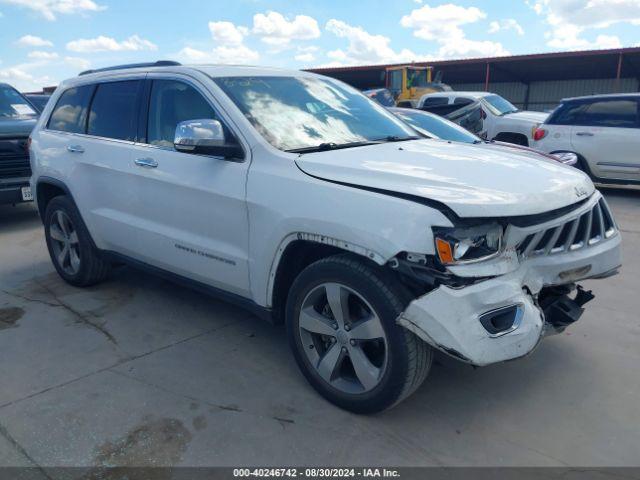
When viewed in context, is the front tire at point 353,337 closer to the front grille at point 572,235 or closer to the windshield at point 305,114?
the front grille at point 572,235

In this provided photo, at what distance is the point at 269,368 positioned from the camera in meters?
3.56

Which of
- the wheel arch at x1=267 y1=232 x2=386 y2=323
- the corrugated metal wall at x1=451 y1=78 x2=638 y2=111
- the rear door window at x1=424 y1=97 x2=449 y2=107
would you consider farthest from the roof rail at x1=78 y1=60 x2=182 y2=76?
the corrugated metal wall at x1=451 y1=78 x2=638 y2=111

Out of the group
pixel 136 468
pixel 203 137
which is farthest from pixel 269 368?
pixel 203 137

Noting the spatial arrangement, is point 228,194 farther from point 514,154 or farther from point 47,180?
point 47,180

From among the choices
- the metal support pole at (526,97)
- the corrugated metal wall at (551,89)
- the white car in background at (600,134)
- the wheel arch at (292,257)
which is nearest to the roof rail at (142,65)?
the wheel arch at (292,257)

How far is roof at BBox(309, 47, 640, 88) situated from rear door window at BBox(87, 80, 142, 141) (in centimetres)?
2249

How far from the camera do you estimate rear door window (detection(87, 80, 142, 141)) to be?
A: 13.9 ft

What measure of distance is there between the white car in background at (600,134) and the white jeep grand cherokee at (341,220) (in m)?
6.49

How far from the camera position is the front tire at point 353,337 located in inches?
105

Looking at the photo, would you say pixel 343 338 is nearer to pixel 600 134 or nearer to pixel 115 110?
pixel 115 110

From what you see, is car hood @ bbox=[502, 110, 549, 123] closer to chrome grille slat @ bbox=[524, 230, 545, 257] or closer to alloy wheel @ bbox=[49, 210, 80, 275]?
alloy wheel @ bbox=[49, 210, 80, 275]

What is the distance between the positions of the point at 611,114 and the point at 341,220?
8368 millimetres

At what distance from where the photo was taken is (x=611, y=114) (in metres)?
Answer: 9.33

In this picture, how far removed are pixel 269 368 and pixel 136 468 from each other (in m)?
1.11
